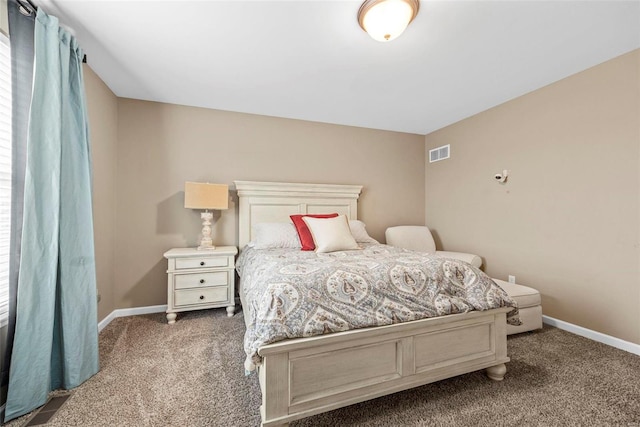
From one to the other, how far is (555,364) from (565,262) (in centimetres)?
107

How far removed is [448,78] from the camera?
2.45 metres

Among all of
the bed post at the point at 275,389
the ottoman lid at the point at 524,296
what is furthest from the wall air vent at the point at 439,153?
the bed post at the point at 275,389

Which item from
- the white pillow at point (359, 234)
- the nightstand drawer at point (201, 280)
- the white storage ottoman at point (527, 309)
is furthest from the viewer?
the white pillow at point (359, 234)

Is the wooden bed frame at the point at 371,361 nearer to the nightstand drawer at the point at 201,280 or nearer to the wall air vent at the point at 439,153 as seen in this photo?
the nightstand drawer at the point at 201,280

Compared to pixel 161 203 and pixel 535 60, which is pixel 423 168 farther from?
pixel 161 203

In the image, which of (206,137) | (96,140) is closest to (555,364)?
(206,137)

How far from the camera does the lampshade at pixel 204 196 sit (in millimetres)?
2686

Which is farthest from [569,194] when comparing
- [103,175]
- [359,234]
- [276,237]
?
[103,175]

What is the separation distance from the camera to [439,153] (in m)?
3.89

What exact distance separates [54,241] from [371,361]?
6.44 feet

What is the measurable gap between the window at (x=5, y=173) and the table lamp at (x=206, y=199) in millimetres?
1272

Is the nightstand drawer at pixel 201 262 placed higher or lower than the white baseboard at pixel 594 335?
higher

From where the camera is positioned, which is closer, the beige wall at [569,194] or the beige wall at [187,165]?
the beige wall at [569,194]

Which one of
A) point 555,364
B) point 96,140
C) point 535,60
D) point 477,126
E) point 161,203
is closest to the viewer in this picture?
point 555,364
